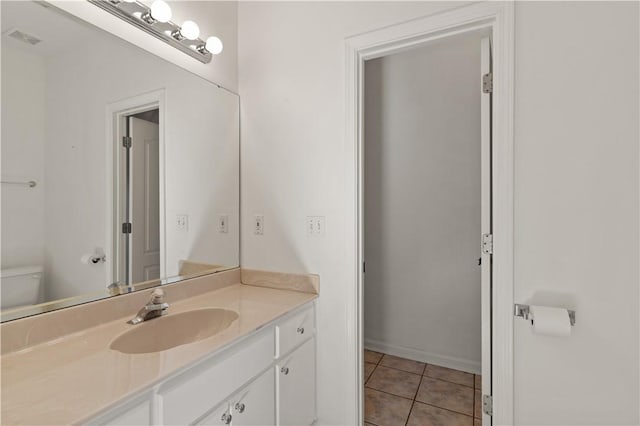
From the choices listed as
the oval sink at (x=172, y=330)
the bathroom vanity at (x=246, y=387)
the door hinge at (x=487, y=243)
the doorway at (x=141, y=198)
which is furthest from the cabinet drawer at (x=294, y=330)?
the door hinge at (x=487, y=243)

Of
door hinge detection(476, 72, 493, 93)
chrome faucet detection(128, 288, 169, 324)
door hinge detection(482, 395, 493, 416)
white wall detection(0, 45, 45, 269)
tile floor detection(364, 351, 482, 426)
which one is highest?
door hinge detection(476, 72, 493, 93)

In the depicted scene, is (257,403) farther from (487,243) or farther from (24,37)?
(24,37)

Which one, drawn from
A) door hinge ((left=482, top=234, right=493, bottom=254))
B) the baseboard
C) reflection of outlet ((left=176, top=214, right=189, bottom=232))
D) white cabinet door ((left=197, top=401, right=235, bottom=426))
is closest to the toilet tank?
reflection of outlet ((left=176, top=214, right=189, bottom=232))

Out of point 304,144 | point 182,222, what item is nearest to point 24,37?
point 182,222

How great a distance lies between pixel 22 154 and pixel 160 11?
0.78m

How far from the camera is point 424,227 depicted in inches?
98.9

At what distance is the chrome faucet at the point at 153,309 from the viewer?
3.99 ft

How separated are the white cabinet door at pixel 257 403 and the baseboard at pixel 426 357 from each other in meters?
1.64

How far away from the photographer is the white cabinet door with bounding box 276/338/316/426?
1357 mm

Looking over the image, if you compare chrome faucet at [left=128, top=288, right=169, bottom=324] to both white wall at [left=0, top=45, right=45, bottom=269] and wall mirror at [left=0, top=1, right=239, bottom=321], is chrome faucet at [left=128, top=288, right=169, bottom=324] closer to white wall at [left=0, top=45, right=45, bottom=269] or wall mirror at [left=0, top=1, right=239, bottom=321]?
wall mirror at [left=0, top=1, right=239, bottom=321]
